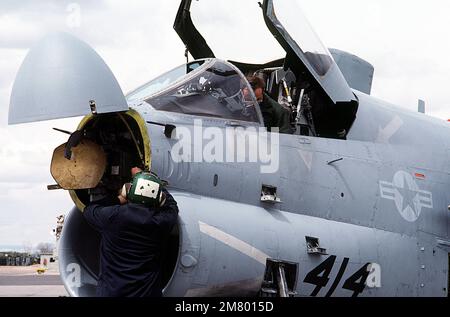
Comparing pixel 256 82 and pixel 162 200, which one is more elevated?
pixel 256 82

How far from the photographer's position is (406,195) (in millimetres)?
8719

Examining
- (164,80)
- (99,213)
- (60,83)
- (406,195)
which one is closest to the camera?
(60,83)

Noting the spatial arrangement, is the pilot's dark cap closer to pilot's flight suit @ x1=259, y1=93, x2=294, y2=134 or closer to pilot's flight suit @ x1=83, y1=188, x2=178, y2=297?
pilot's flight suit @ x1=259, y1=93, x2=294, y2=134

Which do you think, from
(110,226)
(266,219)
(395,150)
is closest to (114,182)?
(110,226)

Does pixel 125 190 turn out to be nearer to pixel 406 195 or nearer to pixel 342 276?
pixel 342 276

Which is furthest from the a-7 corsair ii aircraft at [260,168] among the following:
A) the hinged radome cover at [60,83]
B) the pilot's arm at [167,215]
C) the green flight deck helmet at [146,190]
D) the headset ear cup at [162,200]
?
the green flight deck helmet at [146,190]

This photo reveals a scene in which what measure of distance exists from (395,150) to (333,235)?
173 centimetres

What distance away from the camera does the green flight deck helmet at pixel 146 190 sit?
6.30 meters

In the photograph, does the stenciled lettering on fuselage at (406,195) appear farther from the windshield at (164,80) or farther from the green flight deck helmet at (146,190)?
the green flight deck helmet at (146,190)

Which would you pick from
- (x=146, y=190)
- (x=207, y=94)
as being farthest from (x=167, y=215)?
(x=207, y=94)

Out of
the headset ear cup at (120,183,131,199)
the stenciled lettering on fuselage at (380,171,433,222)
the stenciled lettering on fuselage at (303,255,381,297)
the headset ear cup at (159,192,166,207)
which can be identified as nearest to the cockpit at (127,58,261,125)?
the headset ear cup at (120,183,131,199)

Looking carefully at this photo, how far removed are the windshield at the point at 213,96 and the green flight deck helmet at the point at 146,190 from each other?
1069mm

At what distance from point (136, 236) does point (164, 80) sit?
7.50ft
